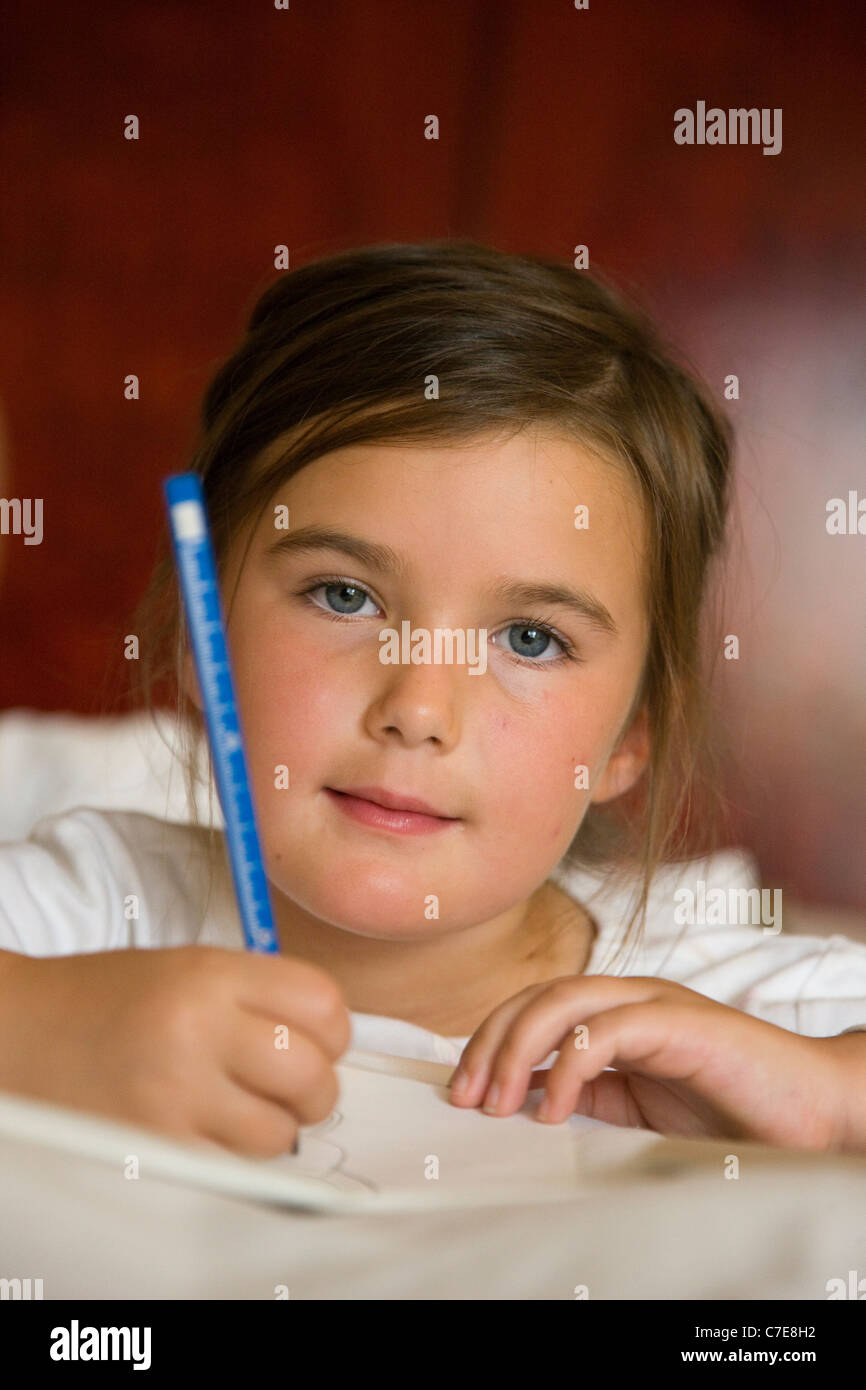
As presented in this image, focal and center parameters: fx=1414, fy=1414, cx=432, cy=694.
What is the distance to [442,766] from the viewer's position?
26.4 inches

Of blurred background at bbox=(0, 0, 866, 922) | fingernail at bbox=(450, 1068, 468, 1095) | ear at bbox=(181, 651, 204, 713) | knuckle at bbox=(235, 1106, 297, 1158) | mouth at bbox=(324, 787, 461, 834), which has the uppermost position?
blurred background at bbox=(0, 0, 866, 922)

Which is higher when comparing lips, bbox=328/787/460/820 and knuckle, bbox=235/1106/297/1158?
lips, bbox=328/787/460/820

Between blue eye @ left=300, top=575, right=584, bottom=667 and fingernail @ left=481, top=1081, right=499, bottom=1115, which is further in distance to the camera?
blue eye @ left=300, top=575, right=584, bottom=667

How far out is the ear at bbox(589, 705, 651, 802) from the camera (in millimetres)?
875

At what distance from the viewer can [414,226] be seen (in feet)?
4.82

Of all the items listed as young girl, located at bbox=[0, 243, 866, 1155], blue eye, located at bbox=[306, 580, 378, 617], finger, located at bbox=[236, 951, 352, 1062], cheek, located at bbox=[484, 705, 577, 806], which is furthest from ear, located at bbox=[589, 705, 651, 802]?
finger, located at bbox=[236, 951, 352, 1062]

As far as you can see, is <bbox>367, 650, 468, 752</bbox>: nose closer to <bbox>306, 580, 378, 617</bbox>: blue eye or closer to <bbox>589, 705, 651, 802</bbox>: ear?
<bbox>306, 580, 378, 617</bbox>: blue eye

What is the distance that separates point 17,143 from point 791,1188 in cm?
143

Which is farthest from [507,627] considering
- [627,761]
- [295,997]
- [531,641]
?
[295,997]

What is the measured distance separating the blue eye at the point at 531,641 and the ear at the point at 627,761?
0.15 m

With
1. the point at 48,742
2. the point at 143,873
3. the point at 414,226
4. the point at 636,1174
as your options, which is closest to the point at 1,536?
the point at 48,742

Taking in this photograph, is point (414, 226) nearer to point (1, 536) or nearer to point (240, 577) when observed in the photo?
point (1, 536)

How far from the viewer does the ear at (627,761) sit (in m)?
0.87

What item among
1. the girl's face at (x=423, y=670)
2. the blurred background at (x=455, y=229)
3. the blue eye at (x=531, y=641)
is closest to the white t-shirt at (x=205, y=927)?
the girl's face at (x=423, y=670)
